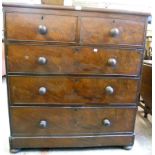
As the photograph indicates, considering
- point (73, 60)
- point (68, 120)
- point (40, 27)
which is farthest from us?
point (68, 120)

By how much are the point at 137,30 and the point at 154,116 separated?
0.67 m

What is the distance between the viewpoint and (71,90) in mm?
1425

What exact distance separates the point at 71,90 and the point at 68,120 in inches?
9.5

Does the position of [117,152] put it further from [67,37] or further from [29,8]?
[29,8]

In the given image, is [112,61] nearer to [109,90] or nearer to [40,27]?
[109,90]

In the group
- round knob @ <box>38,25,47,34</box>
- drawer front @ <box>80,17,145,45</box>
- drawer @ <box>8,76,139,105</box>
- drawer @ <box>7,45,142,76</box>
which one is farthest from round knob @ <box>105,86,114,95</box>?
round knob @ <box>38,25,47,34</box>

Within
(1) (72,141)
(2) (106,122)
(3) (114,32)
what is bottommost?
(1) (72,141)

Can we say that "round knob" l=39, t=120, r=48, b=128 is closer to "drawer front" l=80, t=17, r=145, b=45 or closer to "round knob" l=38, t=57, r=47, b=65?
"round knob" l=38, t=57, r=47, b=65

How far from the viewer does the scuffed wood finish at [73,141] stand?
1.48m

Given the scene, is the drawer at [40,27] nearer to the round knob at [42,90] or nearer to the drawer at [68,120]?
the round knob at [42,90]

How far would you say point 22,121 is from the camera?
1448 mm

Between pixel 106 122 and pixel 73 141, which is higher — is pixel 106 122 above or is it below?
above

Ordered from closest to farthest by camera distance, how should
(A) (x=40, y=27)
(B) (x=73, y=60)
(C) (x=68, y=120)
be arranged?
(A) (x=40, y=27), (B) (x=73, y=60), (C) (x=68, y=120)

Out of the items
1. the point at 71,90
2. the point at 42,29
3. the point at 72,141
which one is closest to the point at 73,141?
the point at 72,141
